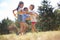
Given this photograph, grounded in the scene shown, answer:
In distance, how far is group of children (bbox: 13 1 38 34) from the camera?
1835 mm

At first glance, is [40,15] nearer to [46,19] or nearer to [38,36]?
[46,19]

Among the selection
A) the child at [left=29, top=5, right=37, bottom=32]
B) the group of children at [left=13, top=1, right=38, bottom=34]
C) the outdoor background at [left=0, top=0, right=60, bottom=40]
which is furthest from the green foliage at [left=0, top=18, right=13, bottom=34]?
the child at [left=29, top=5, right=37, bottom=32]

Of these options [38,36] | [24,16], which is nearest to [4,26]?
[24,16]

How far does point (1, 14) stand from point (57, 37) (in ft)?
2.43

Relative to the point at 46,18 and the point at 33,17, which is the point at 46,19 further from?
the point at 33,17

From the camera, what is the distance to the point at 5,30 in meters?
1.81

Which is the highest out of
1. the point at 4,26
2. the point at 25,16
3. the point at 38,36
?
the point at 25,16

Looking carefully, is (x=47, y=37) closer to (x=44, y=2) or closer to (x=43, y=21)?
(x=43, y=21)

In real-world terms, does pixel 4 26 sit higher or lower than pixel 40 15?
lower

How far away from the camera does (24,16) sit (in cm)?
185

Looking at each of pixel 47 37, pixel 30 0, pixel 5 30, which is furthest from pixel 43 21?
pixel 5 30

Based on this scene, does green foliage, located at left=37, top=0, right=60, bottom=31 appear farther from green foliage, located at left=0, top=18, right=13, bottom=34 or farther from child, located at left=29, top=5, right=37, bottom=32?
green foliage, located at left=0, top=18, right=13, bottom=34

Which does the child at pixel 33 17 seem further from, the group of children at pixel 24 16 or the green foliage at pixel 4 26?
the green foliage at pixel 4 26

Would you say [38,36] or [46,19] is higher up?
[46,19]
